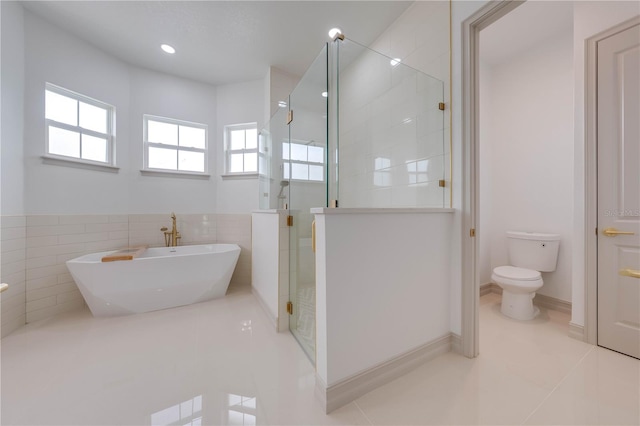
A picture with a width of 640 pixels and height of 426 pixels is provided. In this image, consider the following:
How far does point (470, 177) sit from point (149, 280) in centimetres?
299

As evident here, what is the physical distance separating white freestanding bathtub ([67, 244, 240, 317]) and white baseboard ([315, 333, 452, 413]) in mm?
1859

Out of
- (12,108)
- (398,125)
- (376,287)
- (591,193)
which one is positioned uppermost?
(12,108)

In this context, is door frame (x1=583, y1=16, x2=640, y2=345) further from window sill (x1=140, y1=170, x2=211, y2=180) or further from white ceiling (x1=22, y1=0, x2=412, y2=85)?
window sill (x1=140, y1=170, x2=211, y2=180)

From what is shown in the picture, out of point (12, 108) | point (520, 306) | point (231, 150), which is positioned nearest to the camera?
point (12, 108)

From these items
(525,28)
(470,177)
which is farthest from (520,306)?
(525,28)

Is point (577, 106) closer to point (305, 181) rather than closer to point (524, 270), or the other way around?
point (524, 270)

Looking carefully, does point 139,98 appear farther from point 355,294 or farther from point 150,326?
point 355,294

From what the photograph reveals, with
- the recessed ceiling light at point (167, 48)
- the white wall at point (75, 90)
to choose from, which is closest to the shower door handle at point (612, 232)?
the recessed ceiling light at point (167, 48)

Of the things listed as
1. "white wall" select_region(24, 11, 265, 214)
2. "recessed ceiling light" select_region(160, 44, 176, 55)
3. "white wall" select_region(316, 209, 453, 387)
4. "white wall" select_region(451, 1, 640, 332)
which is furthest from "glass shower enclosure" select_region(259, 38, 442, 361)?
"recessed ceiling light" select_region(160, 44, 176, 55)

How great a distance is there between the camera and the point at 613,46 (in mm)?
1666

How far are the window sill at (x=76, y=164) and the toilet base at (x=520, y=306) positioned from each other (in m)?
4.60

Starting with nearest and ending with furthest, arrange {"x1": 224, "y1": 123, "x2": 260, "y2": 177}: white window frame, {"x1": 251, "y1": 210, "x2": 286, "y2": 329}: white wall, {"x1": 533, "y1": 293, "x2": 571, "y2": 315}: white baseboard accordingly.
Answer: {"x1": 251, "y1": 210, "x2": 286, "y2": 329}: white wall
{"x1": 533, "y1": 293, "x2": 571, "y2": 315}: white baseboard
{"x1": 224, "y1": 123, "x2": 260, "y2": 177}: white window frame

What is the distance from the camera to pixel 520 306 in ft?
7.20

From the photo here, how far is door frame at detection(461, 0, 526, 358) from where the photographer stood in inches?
63.9
